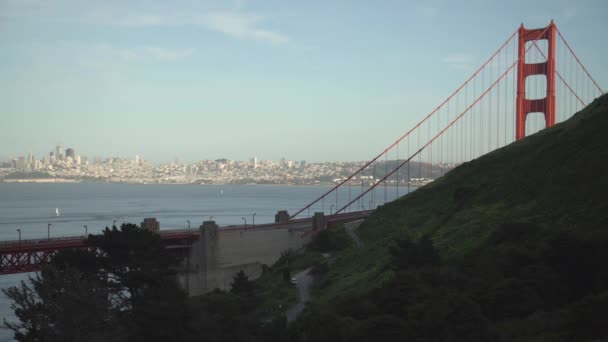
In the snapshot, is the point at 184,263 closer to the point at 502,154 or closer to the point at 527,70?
the point at 502,154

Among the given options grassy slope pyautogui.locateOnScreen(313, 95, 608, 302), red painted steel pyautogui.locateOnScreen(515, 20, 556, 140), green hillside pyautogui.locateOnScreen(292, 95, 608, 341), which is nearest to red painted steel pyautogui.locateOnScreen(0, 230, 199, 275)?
green hillside pyautogui.locateOnScreen(292, 95, 608, 341)

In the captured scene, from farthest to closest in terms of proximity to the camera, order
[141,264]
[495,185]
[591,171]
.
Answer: [495,185] < [141,264] < [591,171]

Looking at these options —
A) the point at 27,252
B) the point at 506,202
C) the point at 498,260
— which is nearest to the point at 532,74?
the point at 506,202

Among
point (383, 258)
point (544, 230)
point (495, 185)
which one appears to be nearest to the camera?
point (544, 230)

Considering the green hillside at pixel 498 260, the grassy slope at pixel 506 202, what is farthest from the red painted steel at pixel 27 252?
the grassy slope at pixel 506 202

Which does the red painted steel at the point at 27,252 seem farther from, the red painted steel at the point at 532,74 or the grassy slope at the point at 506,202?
the red painted steel at the point at 532,74

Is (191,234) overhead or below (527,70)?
below

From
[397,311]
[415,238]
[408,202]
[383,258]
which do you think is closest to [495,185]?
[415,238]

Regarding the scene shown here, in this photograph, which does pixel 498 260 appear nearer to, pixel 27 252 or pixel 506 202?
pixel 506 202
